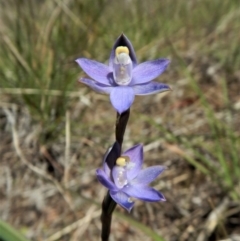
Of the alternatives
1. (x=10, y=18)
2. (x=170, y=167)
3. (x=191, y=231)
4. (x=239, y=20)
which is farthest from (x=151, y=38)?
(x=191, y=231)

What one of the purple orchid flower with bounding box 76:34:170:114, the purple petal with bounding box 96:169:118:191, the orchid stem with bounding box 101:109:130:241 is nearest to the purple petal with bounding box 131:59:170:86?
the purple orchid flower with bounding box 76:34:170:114

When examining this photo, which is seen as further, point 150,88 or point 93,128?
point 93,128

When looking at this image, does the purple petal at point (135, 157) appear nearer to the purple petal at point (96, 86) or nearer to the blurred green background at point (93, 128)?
A: the purple petal at point (96, 86)

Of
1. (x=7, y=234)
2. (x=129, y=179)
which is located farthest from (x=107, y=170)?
(x=7, y=234)

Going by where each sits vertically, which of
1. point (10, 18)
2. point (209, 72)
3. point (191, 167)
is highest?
point (10, 18)

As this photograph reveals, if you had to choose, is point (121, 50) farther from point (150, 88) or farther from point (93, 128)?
point (93, 128)

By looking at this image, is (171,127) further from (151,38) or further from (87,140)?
(151,38)

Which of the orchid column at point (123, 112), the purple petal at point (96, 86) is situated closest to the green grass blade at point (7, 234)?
the orchid column at point (123, 112)

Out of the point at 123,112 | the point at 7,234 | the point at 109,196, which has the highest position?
the point at 123,112
